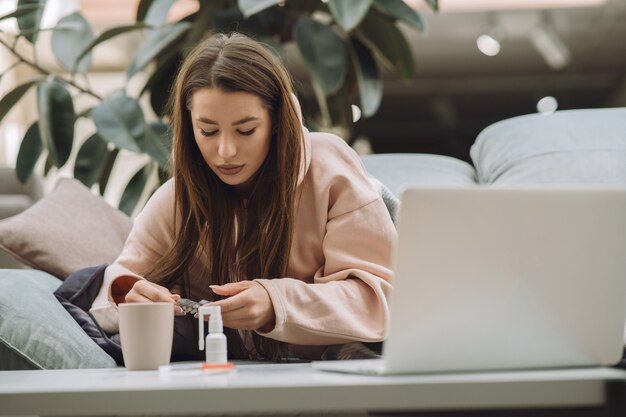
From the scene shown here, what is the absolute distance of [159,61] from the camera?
2797 mm

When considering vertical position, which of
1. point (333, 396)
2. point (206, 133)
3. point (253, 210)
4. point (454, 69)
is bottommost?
point (333, 396)

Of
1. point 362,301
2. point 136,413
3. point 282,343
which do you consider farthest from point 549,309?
point 282,343

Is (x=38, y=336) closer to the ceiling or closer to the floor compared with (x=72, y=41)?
closer to the floor

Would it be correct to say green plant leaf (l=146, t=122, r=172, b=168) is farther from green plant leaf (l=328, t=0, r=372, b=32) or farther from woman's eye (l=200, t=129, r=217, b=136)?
woman's eye (l=200, t=129, r=217, b=136)

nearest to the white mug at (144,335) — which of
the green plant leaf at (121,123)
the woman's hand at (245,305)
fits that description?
the woman's hand at (245,305)

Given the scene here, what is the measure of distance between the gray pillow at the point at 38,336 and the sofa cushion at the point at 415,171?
772mm

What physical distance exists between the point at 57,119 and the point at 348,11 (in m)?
0.90

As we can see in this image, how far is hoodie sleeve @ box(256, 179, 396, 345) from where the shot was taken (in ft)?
3.84

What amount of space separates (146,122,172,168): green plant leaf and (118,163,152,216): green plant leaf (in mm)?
146

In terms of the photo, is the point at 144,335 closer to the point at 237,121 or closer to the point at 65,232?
the point at 237,121

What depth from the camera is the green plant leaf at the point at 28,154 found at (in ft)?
8.20

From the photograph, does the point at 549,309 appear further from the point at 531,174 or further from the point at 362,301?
the point at 531,174

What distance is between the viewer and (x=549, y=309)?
794 millimetres

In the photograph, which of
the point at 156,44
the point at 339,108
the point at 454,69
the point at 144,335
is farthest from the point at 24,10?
the point at 454,69
